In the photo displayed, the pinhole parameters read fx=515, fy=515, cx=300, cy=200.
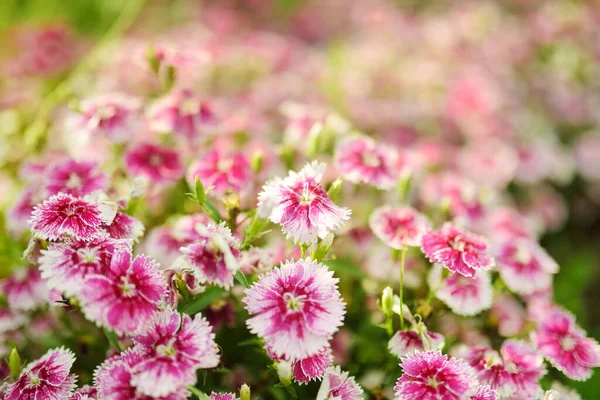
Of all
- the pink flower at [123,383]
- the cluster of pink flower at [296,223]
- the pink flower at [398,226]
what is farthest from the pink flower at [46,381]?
the pink flower at [398,226]

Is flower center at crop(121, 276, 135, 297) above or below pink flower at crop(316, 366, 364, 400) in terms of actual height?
above

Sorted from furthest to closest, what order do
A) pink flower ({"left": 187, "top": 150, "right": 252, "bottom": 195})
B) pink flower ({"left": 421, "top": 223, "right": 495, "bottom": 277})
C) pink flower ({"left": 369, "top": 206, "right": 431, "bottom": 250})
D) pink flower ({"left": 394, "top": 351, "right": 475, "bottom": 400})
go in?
pink flower ({"left": 187, "top": 150, "right": 252, "bottom": 195}), pink flower ({"left": 369, "top": 206, "right": 431, "bottom": 250}), pink flower ({"left": 421, "top": 223, "right": 495, "bottom": 277}), pink flower ({"left": 394, "top": 351, "right": 475, "bottom": 400})

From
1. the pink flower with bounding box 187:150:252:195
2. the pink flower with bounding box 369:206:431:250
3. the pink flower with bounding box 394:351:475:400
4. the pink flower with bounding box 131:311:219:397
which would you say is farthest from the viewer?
the pink flower with bounding box 187:150:252:195

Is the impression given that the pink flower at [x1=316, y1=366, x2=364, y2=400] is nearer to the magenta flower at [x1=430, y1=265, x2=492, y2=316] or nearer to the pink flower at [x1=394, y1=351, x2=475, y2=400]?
the pink flower at [x1=394, y1=351, x2=475, y2=400]

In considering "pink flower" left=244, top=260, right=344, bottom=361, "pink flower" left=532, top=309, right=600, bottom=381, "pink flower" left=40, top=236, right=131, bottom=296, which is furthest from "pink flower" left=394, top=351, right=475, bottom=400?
"pink flower" left=40, top=236, right=131, bottom=296

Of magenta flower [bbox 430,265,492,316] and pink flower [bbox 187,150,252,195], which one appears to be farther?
pink flower [bbox 187,150,252,195]

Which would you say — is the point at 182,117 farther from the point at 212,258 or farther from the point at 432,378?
the point at 432,378
